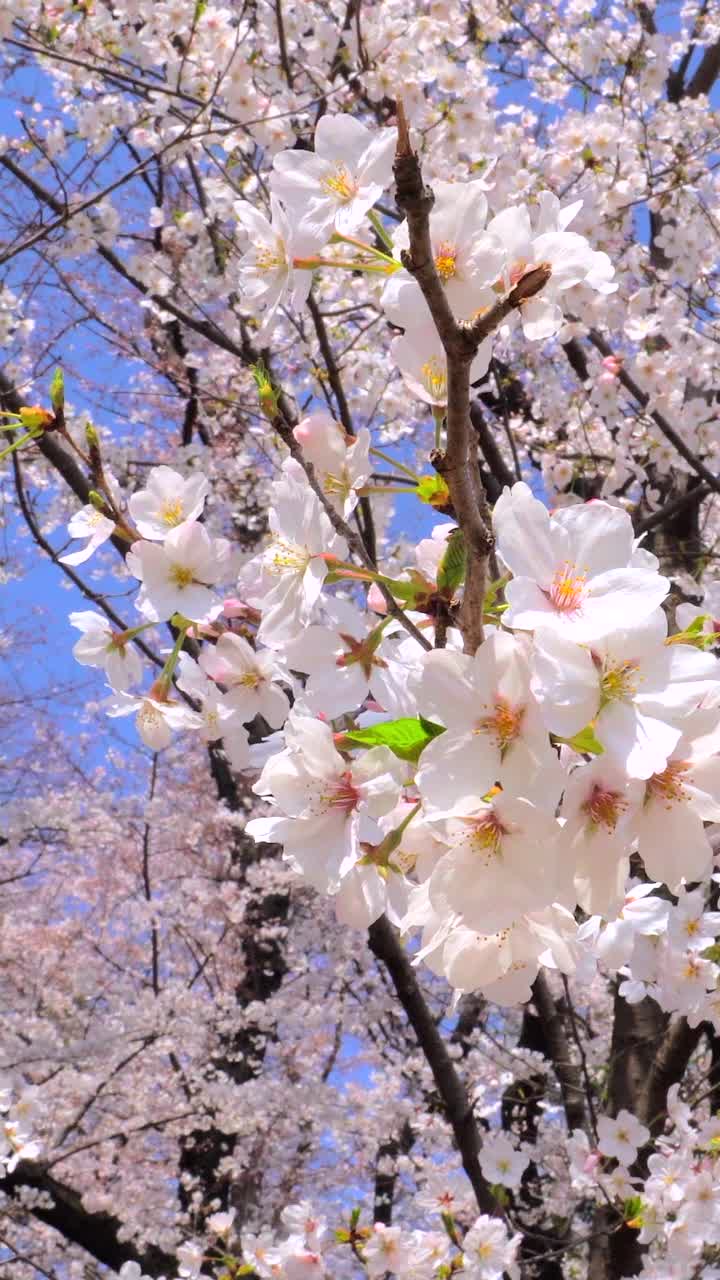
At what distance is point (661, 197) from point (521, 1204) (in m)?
5.62

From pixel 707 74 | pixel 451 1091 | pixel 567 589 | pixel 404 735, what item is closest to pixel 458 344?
pixel 567 589

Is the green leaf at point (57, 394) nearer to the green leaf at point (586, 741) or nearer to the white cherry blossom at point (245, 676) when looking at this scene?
the white cherry blossom at point (245, 676)

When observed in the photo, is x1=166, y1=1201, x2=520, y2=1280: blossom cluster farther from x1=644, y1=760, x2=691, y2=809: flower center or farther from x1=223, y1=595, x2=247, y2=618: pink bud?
x1=644, y1=760, x2=691, y2=809: flower center

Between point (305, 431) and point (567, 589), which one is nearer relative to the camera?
point (567, 589)

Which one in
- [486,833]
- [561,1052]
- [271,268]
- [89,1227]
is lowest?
[486,833]

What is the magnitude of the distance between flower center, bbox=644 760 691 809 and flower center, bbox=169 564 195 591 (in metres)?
0.77

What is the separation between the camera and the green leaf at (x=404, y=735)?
938 millimetres

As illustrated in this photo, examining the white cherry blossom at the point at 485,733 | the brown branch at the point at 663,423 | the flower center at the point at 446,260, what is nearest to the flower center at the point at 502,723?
the white cherry blossom at the point at 485,733

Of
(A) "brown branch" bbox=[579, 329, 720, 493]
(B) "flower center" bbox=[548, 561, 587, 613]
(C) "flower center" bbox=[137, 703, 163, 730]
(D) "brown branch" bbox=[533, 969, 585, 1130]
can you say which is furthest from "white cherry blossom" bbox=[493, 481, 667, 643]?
(A) "brown branch" bbox=[579, 329, 720, 493]

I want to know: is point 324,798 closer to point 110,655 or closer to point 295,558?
point 295,558

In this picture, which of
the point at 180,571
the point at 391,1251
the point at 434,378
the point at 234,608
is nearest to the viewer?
the point at 434,378

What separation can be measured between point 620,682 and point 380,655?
37 cm

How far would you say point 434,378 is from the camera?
3.68 ft

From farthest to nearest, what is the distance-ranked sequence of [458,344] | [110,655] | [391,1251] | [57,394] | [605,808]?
[391,1251]
[110,655]
[57,394]
[605,808]
[458,344]
